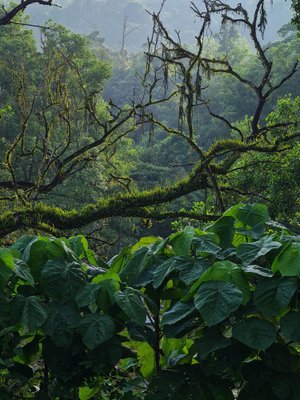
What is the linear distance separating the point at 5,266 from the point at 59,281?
0.17m

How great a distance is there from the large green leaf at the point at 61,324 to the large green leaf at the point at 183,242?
0.35m

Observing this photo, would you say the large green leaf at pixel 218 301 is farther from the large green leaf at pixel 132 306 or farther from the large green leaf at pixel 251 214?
the large green leaf at pixel 251 214

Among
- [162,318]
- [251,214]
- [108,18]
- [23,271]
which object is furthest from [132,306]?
[108,18]

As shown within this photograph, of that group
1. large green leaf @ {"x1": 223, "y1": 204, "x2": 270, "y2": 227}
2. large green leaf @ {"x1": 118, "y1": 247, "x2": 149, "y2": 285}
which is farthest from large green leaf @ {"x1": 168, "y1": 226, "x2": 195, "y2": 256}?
large green leaf @ {"x1": 223, "y1": 204, "x2": 270, "y2": 227}

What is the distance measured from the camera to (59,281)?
1860mm

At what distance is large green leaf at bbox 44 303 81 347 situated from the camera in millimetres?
1788

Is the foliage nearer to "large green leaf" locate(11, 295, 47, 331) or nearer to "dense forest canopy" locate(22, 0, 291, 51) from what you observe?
"large green leaf" locate(11, 295, 47, 331)

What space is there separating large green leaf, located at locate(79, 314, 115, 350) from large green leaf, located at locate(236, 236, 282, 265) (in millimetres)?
414

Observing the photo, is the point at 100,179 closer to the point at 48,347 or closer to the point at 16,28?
the point at 16,28

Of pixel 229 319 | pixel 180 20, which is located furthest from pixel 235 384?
pixel 180 20

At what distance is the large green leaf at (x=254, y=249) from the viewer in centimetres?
177

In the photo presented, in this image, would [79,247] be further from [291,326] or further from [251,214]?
[291,326]

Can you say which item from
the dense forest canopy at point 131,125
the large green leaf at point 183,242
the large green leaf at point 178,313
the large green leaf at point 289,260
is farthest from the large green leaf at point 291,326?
the dense forest canopy at point 131,125

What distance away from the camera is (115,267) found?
212 cm
